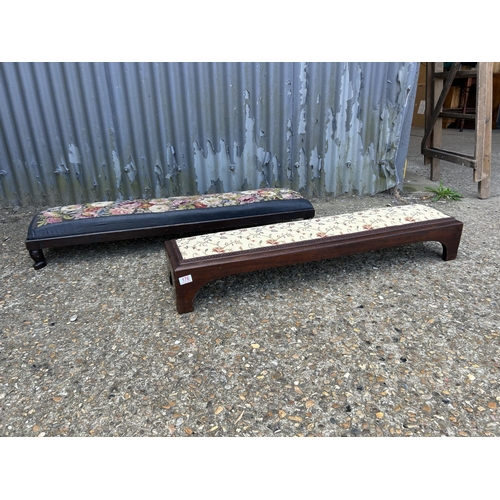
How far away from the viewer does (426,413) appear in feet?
4.95

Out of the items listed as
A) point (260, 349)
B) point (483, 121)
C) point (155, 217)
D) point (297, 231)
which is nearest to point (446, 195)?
point (483, 121)

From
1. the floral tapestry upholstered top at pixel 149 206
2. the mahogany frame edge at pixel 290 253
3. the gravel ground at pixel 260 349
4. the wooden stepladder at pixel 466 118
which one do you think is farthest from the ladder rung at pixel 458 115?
the floral tapestry upholstered top at pixel 149 206

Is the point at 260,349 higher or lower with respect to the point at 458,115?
lower

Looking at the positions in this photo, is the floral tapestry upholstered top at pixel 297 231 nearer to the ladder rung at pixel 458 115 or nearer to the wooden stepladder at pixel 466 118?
the wooden stepladder at pixel 466 118

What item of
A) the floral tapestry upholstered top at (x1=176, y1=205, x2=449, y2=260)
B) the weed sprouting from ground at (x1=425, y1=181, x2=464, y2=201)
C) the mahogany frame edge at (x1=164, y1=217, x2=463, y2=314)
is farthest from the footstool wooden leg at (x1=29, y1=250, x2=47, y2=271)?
the weed sprouting from ground at (x1=425, y1=181, x2=464, y2=201)

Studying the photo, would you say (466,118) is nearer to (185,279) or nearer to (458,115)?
(458,115)

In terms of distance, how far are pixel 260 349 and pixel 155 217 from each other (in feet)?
4.73

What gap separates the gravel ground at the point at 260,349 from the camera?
1.52 meters

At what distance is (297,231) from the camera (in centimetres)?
244

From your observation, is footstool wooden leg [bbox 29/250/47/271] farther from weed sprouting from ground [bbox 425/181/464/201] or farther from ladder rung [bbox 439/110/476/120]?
ladder rung [bbox 439/110/476/120]

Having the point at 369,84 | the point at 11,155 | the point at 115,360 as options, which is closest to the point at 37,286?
the point at 115,360

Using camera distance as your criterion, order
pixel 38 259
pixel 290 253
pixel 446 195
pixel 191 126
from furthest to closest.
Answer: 1. pixel 446 195
2. pixel 191 126
3. pixel 38 259
4. pixel 290 253

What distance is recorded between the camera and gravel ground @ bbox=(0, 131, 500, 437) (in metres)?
1.52

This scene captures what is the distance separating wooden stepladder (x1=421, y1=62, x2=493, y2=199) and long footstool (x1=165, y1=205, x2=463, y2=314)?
1852mm
